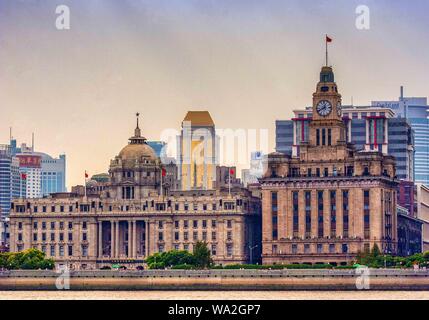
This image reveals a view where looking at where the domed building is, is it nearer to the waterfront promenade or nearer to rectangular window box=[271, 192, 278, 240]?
rectangular window box=[271, 192, 278, 240]

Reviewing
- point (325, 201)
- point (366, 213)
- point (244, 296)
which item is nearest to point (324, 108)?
point (325, 201)

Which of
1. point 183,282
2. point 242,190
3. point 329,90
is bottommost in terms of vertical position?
point 183,282

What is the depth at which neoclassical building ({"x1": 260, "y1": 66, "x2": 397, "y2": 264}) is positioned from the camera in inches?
6585

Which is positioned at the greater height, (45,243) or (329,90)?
(329,90)

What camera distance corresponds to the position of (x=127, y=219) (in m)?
185

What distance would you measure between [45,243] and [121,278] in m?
40.1

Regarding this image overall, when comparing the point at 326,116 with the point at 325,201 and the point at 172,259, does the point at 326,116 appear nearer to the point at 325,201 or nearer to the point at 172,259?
the point at 325,201

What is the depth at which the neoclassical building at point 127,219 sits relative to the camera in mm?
180625

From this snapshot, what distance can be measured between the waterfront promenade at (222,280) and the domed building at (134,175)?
34.2 m
